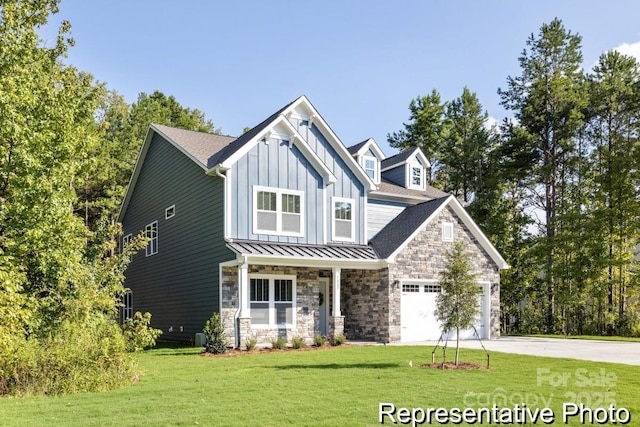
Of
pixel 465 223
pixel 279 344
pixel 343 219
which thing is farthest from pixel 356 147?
pixel 279 344

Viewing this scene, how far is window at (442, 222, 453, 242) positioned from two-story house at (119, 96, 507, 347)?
0.17 ft

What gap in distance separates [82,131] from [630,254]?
25.0m

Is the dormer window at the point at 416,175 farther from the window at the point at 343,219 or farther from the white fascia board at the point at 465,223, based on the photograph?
the window at the point at 343,219

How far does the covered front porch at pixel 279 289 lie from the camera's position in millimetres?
16719

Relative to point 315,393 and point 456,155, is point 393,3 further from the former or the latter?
point 456,155

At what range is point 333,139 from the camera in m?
20.2

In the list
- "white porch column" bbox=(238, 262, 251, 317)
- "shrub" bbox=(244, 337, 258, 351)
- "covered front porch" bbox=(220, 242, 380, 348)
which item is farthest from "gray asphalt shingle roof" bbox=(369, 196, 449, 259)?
"shrub" bbox=(244, 337, 258, 351)

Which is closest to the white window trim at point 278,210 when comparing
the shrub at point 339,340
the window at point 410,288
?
the shrub at point 339,340

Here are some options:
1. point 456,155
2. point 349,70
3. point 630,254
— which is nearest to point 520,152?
point 456,155

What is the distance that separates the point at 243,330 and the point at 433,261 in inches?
305

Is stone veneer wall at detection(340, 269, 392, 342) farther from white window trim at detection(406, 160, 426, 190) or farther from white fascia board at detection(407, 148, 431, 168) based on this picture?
white fascia board at detection(407, 148, 431, 168)

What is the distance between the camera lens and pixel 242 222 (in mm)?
17578

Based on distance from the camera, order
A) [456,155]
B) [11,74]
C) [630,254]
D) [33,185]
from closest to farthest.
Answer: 1. [33,185]
2. [11,74]
3. [630,254]
4. [456,155]

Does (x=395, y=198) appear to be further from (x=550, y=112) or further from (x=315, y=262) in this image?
(x=550, y=112)
